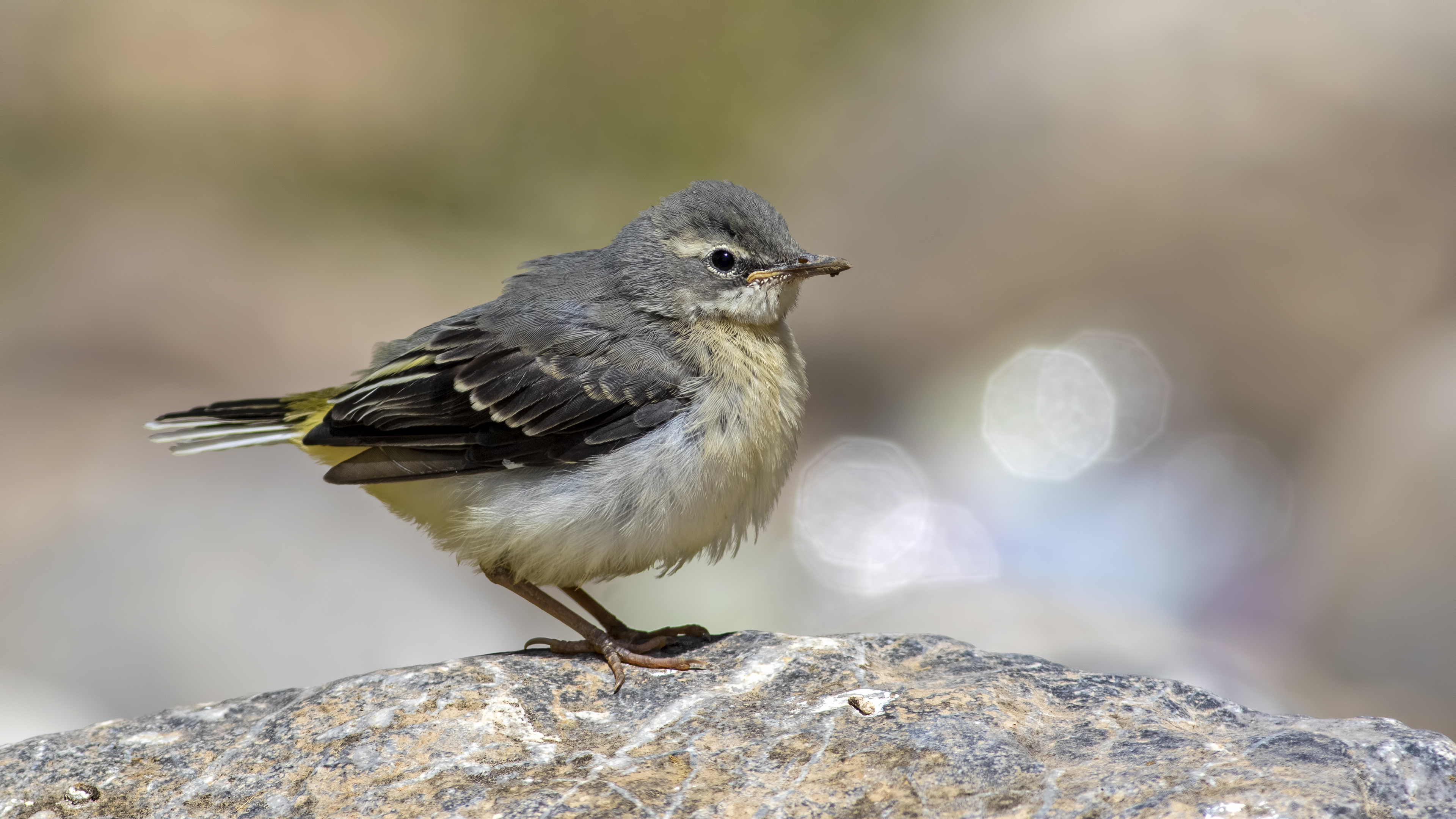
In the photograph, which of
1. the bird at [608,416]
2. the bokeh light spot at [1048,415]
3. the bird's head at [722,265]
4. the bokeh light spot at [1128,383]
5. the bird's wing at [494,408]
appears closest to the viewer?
the bird at [608,416]

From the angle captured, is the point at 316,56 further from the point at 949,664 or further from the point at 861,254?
the point at 949,664

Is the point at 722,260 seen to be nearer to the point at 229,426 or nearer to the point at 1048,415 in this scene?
the point at 229,426

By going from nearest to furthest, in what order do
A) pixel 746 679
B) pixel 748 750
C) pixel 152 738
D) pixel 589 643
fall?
1. pixel 748 750
2. pixel 152 738
3. pixel 746 679
4. pixel 589 643

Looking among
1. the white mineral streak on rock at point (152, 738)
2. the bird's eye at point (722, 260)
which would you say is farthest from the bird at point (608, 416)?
the white mineral streak on rock at point (152, 738)

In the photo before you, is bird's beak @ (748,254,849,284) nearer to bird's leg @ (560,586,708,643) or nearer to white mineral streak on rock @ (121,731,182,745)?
bird's leg @ (560,586,708,643)

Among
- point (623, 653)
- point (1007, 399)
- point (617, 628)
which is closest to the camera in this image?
point (623, 653)

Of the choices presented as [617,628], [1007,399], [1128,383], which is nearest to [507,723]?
[617,628]

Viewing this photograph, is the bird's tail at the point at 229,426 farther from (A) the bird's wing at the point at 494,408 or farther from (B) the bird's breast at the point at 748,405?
(B) the bird's breast at the point at 748,405
